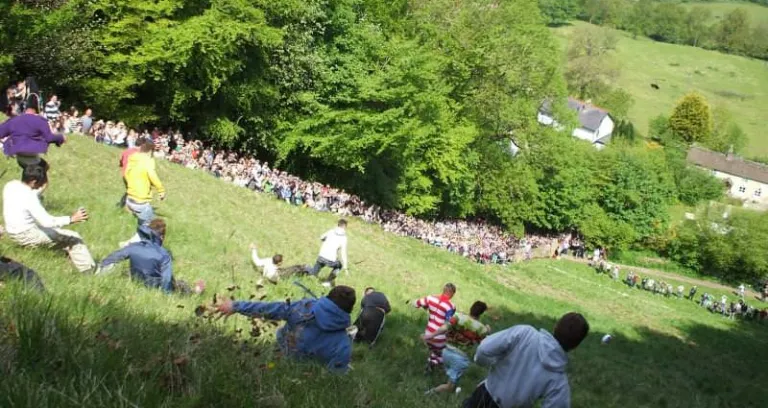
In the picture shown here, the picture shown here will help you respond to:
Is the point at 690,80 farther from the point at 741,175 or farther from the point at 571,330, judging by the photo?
the point at 571,330

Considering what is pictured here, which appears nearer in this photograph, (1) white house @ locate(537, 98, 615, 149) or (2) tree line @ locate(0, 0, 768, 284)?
(2) tree line @ locate(0, 0, 768, 284)

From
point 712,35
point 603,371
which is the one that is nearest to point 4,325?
point 603,371

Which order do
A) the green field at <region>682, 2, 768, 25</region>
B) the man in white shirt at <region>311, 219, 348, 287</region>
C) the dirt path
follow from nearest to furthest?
the man in white shirt at <region>311, 219, 348, 287</region>, the dirt path, the green field at <region>682, 2, 768, 25</region>

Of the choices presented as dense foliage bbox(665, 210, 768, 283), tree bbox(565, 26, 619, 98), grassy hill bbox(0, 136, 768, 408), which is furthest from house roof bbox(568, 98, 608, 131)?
grassy hill bbox(0, 136, 768, 408)

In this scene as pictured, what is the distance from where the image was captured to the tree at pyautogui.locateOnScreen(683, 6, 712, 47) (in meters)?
161

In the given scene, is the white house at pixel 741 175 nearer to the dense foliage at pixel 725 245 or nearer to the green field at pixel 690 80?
the green field at pixel 690 80

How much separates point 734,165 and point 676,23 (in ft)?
272

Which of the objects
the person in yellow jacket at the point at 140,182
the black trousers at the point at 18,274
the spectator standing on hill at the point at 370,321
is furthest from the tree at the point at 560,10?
the black trousers at the point at 18,274

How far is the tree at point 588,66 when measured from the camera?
332 feet

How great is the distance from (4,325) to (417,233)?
3504cm

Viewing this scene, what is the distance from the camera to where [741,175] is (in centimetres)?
9656

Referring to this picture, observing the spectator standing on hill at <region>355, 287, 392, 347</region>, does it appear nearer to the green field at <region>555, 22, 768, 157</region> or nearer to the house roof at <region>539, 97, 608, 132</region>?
the house roof at <region>539, 97, 608, 132</region>

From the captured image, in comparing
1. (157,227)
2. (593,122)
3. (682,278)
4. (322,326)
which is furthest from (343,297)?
(593,122)

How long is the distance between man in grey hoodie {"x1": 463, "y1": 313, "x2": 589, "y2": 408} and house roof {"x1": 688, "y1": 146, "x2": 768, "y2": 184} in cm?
10256
